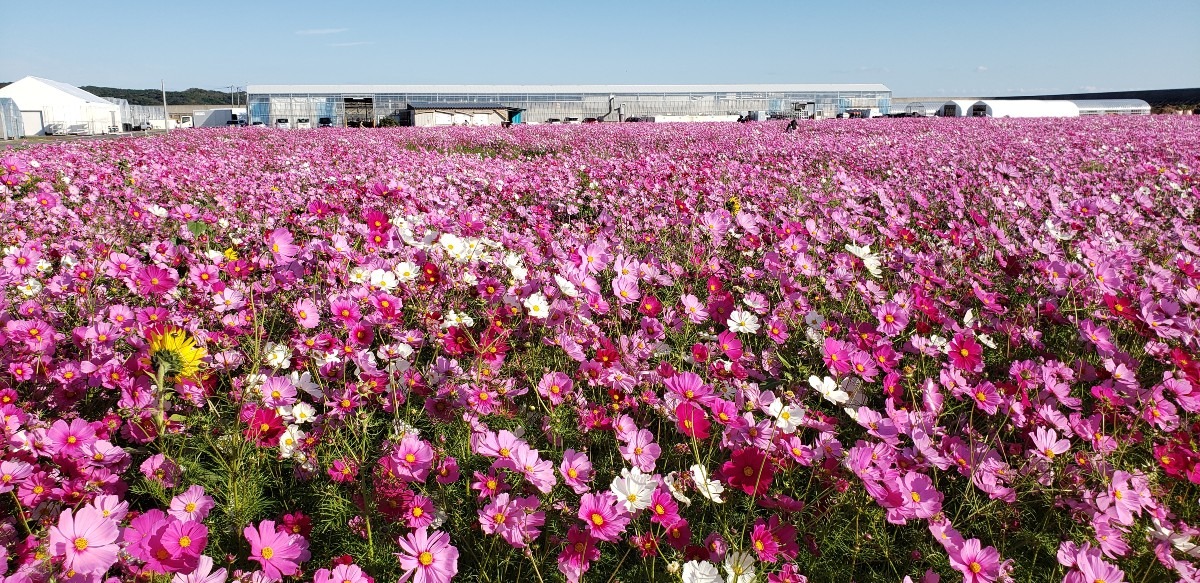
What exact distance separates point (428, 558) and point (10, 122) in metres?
43.1

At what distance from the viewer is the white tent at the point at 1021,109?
38.0 metres

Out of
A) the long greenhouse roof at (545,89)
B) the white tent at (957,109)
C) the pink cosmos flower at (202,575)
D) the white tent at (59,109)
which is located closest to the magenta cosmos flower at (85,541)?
the pink cosmos flower at (202,575)

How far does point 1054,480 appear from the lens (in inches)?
60.8

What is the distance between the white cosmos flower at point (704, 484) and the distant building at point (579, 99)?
168 feet

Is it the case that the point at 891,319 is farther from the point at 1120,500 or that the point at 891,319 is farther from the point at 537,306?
the point at 537,306

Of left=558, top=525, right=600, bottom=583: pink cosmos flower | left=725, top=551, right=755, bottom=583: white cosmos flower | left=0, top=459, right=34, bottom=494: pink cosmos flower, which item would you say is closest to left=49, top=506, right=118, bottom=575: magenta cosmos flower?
left=0, top=459, right=34, bottom=494: pink cosmos flower

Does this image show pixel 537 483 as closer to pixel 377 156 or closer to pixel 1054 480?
pixel 1054 480

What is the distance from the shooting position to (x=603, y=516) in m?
1.23

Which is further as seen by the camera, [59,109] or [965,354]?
[59,109]

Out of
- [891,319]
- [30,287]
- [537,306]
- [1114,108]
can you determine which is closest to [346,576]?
[537,306]

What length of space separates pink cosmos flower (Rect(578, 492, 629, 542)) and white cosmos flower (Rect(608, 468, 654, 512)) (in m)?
0.01

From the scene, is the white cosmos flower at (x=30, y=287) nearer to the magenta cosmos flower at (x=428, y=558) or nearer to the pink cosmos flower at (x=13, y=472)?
the pink cosmos flower at (x=13, y=472)

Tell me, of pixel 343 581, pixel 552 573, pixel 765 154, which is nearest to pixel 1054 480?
pixel 552 573

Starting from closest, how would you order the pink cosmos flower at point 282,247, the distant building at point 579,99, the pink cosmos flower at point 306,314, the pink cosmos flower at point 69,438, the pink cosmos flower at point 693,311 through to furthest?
the pink cosmos flower at point 69,438 → the pink cosmos flower at point 306,314 → the pink cosmos flower at point 282,247 → the pink cosmos flower at point 693,311 → the distant building at point 579,99
